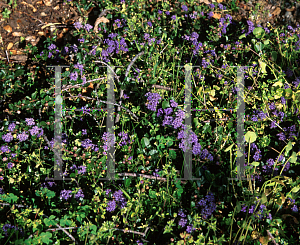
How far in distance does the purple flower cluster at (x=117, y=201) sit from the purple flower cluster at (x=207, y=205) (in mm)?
568

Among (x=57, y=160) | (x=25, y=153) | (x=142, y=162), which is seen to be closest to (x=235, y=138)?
(x=142, y=162)

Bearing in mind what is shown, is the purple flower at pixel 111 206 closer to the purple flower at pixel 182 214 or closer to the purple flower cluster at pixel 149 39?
the purple flower at pixel 182 214

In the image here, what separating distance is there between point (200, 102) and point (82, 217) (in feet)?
4.82

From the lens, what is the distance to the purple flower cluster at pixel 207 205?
2004 mm

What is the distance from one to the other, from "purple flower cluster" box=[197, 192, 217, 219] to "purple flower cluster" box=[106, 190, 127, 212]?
57 centimetres

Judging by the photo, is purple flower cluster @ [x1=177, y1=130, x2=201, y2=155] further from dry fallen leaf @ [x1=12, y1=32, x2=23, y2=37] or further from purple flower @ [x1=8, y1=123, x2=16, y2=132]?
dry fallen leaf @ [x1=12, y1=32, x2=23, y2=37]

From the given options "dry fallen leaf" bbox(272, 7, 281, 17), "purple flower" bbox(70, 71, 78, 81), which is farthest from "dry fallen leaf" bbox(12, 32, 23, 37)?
"dry fallen leaf" bbox(272, 7, 281, 17)

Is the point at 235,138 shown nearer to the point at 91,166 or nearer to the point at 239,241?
the point at 239,241

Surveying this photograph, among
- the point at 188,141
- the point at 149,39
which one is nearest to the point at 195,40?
the point at 149,39

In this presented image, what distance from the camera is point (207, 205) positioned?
80.4 inches

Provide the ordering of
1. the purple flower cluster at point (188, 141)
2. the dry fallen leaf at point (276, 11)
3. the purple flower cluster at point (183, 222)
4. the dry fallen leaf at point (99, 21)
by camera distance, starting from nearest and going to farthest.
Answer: the purple flower cluster at point (183, 222) → the purple flower cluster at point (188, 141) → the dry fallen leaf at point (99, 21) → the dry fallen leaf at point (276, 11)

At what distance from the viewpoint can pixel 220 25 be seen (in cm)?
298

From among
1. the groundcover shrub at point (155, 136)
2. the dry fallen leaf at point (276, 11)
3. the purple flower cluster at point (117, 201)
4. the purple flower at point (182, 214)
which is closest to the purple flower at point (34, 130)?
the groundcover shrub at point (155, 136)

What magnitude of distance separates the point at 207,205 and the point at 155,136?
2.46ft
